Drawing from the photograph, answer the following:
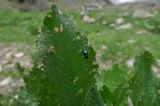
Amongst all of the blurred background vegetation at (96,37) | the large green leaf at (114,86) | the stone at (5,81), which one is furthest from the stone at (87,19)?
the large green leaf at (114,86)

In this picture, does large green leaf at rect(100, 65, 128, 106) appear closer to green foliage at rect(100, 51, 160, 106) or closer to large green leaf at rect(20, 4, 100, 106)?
green foliage at rect(100, 51, 160, 106)

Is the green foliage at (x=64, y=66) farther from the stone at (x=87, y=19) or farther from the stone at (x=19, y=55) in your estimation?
the stone at (x=87, y=19)

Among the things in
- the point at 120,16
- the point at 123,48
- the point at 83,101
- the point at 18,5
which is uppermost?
the point at 18,5

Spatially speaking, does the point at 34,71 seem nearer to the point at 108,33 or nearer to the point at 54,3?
the point at 54,3

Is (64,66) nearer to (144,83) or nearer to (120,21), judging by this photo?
(144,83)

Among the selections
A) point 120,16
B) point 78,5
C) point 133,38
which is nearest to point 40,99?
point 133,38
